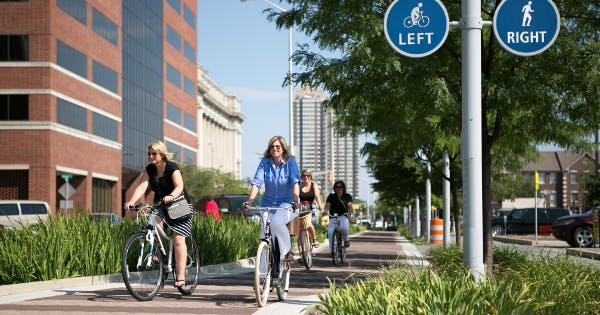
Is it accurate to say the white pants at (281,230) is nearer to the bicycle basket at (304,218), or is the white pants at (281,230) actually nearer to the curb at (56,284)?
the curb at (56,284)

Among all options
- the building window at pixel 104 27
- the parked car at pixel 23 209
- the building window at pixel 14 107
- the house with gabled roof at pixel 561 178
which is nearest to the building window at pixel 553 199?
the house with gabled roof at pixel 561 178

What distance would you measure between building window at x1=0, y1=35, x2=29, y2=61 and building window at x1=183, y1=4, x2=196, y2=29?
38817mm

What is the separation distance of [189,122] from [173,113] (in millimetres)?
7481

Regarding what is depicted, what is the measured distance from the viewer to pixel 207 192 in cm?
8244

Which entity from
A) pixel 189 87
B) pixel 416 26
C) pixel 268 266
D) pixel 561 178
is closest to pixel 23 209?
pixel 268 266

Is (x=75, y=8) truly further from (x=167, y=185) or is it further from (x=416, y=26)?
(x=416, y=26)

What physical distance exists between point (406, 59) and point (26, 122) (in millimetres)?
41103

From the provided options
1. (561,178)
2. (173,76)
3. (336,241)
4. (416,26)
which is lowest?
(336,241)

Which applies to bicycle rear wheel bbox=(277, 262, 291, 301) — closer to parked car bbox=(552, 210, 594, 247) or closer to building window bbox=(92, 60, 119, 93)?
parked car bbox=(552, 210, 594, 247)

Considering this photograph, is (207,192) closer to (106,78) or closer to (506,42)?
(106,78)

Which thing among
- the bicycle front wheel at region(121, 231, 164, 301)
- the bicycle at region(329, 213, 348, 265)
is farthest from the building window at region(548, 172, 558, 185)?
the bicycle front wheel at region(121, 231, 164, 301)

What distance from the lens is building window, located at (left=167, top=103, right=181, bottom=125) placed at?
8401 cm

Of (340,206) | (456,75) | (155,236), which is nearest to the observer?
(155,236)

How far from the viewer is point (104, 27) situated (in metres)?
61.5
